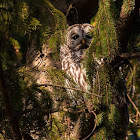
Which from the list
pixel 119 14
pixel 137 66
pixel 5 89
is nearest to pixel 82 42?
pixel 137 66

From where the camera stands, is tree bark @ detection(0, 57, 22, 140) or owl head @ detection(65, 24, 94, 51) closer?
tree bark @ detection(0, 57, 22, 140)

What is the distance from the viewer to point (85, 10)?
324 centimetres

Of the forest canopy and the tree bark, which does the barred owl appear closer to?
the forest canopy

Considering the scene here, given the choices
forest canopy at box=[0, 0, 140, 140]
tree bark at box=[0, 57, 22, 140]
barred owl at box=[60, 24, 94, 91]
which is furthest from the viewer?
barred owl at box=[60, 24, 94, 91]

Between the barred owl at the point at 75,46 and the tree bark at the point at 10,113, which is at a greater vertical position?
the barred owl at the point at 75,46

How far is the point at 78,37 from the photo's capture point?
3.11 m

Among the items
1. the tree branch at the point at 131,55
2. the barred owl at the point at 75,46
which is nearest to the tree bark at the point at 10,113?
the tree branch at the point at 131,55

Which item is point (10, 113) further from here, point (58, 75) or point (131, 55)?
point (131, 55)

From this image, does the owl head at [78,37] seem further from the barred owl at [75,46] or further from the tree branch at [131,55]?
the tree branch at [131,55]

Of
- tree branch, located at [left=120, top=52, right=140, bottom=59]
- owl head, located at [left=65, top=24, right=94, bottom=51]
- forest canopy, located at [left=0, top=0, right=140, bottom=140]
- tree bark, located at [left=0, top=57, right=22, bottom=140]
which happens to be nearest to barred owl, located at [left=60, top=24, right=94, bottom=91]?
owl head, located at [left=65, top=24, right=94, bottom=51]

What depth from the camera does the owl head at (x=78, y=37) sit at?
119 inches

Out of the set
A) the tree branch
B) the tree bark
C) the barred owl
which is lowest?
the tree bark

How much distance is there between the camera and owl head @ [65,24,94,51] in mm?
3033

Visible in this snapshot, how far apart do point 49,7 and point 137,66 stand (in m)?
1.69
